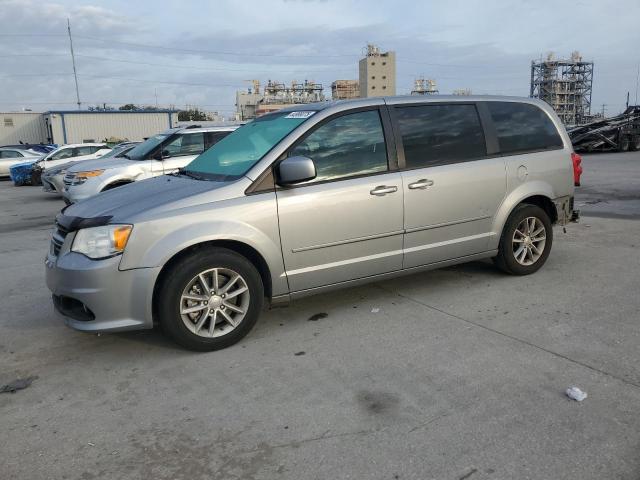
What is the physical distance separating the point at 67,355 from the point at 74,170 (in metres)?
8.26

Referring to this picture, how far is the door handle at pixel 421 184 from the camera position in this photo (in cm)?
458

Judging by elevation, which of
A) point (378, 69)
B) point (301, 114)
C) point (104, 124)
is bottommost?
point (301, 114)

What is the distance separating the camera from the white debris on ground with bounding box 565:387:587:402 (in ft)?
10.1

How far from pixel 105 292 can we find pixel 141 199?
790 mm

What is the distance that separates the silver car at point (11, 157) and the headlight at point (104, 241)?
22989mm

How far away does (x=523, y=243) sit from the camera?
5398 millimetres

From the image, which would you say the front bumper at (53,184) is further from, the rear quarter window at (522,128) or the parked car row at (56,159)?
the rear quarter window at (522,128)

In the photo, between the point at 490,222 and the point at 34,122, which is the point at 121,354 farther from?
the point at 34,122

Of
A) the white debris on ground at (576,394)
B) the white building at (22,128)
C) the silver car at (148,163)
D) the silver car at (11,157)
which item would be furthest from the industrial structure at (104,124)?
the white debris on ground at (576,394)

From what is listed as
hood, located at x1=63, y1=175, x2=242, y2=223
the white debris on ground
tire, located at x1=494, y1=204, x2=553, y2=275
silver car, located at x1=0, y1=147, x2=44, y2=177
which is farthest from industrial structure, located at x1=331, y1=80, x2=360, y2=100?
the white debris on ground

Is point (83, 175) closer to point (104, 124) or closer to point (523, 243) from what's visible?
point (523, 243)

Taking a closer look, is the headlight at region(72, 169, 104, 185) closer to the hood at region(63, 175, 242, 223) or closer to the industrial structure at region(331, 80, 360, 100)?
the hood at region(63, 175, 242, 223)

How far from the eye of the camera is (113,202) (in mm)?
4133

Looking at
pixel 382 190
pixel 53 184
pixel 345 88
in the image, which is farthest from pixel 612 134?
pixel 345 88
